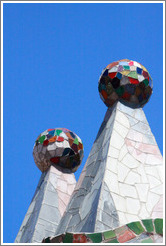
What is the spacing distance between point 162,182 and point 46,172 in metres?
2.61

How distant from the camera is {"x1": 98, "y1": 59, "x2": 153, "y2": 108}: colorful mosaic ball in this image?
20.8ft

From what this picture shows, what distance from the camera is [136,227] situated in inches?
180

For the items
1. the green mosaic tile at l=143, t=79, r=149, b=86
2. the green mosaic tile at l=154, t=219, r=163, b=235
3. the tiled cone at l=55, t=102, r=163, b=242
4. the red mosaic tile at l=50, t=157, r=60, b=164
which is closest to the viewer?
the green mosaic tile at l=154, t=219, r=163, b=235

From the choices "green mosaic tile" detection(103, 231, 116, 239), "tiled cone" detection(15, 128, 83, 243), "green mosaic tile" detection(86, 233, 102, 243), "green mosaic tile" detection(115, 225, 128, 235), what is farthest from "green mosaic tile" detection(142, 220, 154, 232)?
"tiled cone" detection(15, 128, 83, 243)

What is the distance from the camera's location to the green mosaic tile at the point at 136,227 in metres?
4.54

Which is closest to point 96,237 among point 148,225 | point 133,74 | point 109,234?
point 109,234

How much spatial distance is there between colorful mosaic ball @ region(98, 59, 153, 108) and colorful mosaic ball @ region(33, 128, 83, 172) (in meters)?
1.46

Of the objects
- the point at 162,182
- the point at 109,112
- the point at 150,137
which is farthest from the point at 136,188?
the point at 109,112

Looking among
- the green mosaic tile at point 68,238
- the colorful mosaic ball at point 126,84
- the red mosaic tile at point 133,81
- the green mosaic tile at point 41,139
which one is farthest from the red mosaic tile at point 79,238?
the green mosaic tile at point 41,139

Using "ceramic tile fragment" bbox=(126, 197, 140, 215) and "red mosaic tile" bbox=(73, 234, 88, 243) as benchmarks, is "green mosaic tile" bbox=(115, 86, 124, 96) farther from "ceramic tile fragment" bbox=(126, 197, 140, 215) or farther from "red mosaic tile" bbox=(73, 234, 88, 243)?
"red mosaic tile" bbox=(73, 234, 88, 243)

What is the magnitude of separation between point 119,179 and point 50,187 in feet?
7.27

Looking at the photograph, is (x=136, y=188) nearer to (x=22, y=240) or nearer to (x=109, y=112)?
(x=109, y=112)

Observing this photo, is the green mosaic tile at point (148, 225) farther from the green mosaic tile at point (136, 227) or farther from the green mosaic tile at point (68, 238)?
the green mosaic tile at point (68, 238)

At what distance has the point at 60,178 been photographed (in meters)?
7.63
